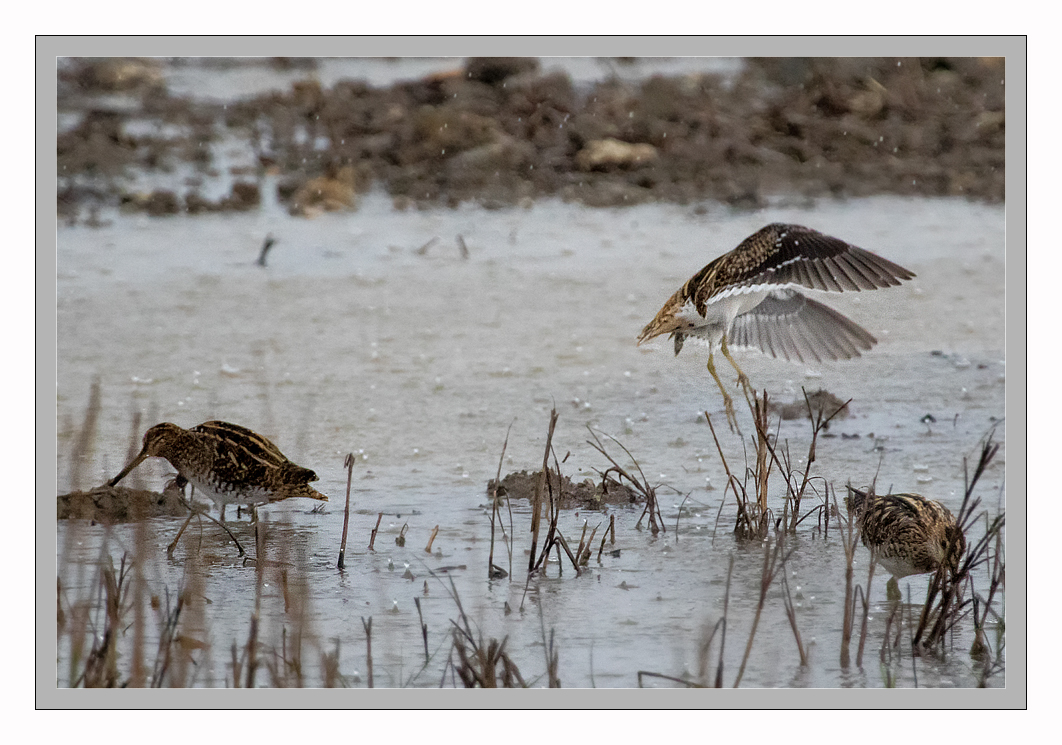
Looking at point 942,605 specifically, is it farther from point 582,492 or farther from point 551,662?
point 582,492

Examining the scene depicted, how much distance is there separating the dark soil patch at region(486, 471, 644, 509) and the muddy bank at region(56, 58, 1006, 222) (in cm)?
260

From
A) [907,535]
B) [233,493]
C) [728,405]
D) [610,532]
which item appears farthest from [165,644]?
[728,405]

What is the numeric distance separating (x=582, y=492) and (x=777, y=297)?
980mm

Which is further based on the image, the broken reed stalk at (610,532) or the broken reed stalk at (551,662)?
the broken reed stalk at (610,532)

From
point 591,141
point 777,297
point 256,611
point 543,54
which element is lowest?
point 256,611

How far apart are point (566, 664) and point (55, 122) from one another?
7.15 feet

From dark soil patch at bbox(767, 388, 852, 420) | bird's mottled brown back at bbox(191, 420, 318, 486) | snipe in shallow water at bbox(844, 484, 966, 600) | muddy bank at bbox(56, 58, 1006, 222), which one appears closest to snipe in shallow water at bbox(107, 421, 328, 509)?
bird's mottled brown back at bbox(191, 420, 318, 486)

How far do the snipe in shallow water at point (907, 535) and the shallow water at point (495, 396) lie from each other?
164mm

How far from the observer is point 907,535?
3.65 m

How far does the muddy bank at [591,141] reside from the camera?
21.8 feet

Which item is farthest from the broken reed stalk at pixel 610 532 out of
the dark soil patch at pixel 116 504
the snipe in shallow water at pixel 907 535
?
the dark soil patch at pixel 116 504

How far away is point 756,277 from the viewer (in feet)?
14.1

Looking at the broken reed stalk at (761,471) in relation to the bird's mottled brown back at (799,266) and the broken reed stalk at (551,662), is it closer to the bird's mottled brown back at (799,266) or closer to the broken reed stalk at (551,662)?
the bird's mottled brown back at (799,266)

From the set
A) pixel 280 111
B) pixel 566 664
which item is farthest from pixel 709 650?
pixel 280 111
